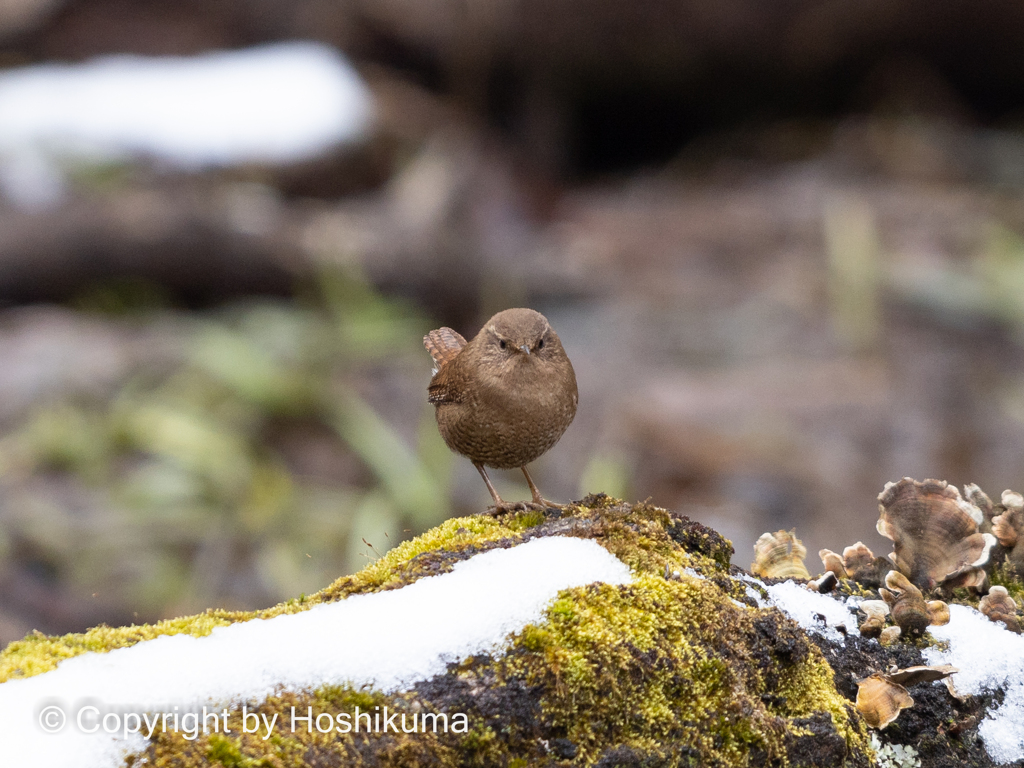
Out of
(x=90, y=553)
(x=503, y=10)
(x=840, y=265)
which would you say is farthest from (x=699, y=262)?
(x=90, y=553)

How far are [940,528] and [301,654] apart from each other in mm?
1706

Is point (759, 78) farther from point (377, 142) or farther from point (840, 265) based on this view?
point (377, 142)

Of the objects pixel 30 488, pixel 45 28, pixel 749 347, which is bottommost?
pixel 30 488

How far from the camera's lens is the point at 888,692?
205cm

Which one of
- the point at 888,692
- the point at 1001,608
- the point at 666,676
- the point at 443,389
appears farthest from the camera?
the point at 443,389

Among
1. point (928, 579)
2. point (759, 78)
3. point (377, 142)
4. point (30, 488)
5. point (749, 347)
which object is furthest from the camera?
point (759, 78)


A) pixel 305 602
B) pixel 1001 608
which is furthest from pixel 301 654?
pixel 1001 608

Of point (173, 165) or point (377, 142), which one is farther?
point (377, 142)

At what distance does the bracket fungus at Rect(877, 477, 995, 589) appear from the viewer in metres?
2.42

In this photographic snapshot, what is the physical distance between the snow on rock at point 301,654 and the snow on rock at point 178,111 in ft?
25.6

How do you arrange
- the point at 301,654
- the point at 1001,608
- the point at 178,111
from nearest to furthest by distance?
the point at 301,654 < the point at 1001,608 < the point at 178,111

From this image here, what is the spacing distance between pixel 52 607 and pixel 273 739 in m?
4.67

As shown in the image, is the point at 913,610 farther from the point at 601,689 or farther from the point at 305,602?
the point at 305,602

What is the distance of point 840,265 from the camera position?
867cm
